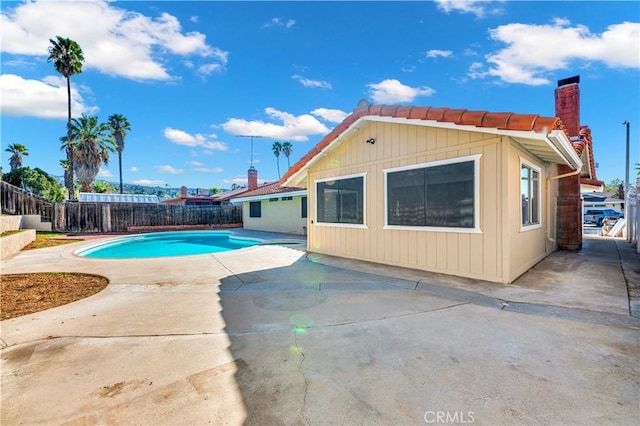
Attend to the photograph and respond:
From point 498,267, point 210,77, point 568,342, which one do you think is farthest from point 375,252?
point 210,77

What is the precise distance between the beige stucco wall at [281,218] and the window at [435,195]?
9418 millimetres

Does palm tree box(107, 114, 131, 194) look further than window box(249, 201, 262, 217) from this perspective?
Yes

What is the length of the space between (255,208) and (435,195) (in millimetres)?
16109

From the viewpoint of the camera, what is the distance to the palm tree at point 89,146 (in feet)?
85.4

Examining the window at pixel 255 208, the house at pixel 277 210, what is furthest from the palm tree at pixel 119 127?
the window at pixel 255 208

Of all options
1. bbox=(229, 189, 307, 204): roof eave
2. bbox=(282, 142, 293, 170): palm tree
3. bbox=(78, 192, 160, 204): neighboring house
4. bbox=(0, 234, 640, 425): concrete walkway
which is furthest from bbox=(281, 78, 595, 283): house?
bbox=(282, 142, 293, 170): palm tree

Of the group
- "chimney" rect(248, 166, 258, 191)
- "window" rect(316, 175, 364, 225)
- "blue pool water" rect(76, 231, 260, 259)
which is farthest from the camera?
"chimney" rect(248, 166, 258, 191)

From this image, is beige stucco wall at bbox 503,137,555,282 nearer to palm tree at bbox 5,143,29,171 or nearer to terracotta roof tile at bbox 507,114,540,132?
terracotta roof tile at bbox 507,114,540,132

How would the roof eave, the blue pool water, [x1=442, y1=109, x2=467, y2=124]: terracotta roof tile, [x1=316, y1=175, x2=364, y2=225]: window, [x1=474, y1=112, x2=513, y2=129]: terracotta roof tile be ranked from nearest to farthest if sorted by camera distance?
[x1=474, y1=112, x2=513, y2=129]: terracotta roof tile
[x1=442, y1=109, x2=467, y2=124]: terracotta roof tile
[x1=316, y1=175, x2=364, y2=225]: window
the blue pool water
the roof eave

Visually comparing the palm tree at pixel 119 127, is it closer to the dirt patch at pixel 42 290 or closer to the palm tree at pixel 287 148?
the palm tree at pixel 287 148

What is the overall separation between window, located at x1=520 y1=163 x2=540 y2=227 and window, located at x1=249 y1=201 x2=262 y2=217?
16101 mm

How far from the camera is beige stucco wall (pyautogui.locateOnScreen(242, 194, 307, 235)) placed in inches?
665

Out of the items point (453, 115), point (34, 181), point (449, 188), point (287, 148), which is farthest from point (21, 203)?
point (287, 148)

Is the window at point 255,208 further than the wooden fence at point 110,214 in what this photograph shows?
Yes
